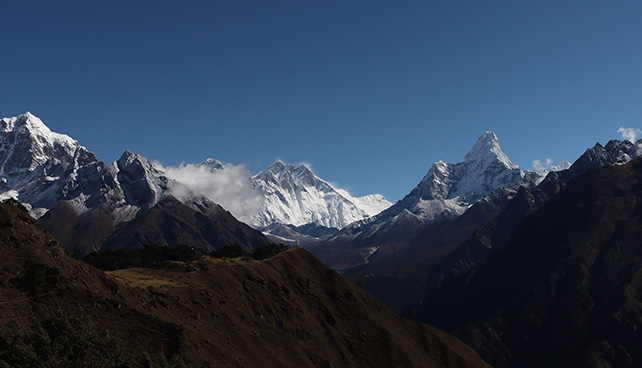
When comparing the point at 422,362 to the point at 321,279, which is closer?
the point at 422,362

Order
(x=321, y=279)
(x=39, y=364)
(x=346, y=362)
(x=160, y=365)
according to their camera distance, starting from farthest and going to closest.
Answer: (x=321, y=279) → (x=346, y=362) → (x=160, y=365) → (x=39, y=364)

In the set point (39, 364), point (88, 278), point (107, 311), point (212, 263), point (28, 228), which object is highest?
point (212, 263)

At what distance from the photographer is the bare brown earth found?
323 feet

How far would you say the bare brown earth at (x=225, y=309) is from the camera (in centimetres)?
9850

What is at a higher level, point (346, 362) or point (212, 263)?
point (212, 263)

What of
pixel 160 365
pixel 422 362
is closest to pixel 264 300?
pixel 422 362

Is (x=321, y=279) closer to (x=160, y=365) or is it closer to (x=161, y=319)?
(x=161, y=319)

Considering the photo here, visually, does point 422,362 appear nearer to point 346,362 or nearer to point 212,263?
point 346,362

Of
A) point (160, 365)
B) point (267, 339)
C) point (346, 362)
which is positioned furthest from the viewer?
point (346, 362)

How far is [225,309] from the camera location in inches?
5635

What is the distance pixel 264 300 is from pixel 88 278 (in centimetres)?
6377

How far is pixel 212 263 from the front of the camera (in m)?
170

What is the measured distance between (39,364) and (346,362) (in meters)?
104

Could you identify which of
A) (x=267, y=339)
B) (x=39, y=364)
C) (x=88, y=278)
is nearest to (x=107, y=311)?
(x=88, y=278)
